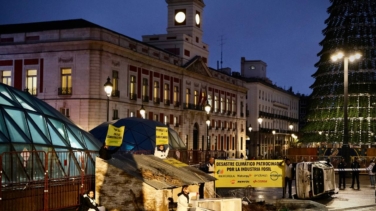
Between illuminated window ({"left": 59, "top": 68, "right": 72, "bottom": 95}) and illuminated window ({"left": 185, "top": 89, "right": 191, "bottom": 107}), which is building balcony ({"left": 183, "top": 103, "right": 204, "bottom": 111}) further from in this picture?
illuminated window ({"left": 59, "top": 68, "right": 72, "bottom": 95})

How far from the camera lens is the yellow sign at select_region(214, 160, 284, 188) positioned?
2311cm

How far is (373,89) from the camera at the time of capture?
53.3 m

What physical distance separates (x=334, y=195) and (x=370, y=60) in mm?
30081

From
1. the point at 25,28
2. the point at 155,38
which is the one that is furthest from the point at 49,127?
the point at 155,38

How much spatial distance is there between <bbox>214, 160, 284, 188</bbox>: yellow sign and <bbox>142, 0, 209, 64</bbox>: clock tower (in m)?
52.6

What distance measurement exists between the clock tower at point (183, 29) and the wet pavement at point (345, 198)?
4603 centimetres

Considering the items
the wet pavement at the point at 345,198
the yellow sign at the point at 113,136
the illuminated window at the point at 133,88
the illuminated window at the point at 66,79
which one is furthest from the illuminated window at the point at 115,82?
the yellow sign at the point at 113,136

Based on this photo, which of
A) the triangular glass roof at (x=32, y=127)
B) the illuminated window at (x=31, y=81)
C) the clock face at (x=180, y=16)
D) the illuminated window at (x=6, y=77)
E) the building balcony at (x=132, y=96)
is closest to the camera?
the triangular glass roof at (x=32, y=127)

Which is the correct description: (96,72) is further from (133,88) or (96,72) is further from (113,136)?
(113,136)

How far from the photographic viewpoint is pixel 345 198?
25.6 m

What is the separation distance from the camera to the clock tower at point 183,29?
7588cm

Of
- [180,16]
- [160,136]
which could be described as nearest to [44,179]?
[160,136]

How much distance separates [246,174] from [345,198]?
5.28 m

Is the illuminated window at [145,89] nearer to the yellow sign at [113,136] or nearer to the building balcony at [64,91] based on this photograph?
the building balcony at [64,91]
